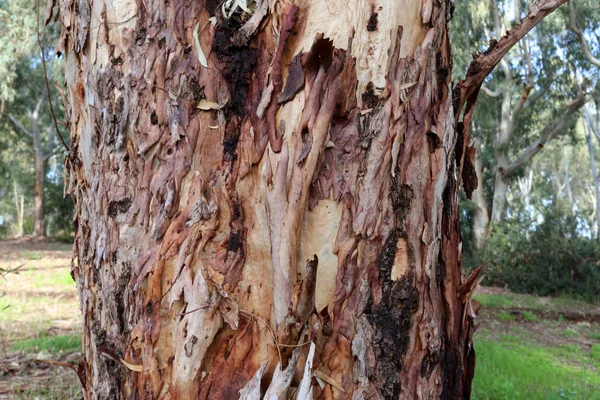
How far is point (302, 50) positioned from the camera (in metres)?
1.31

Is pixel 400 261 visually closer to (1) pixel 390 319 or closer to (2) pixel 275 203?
(1) pixel 390 319

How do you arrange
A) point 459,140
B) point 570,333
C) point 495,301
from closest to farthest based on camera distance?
point 459,140
point 570,333
point 495,301

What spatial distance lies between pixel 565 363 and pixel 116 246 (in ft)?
18.6

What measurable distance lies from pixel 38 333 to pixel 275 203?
4.33 metres

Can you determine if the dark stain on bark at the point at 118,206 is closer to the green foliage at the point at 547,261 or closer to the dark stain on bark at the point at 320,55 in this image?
the dark stain on bark at the point at 320,55

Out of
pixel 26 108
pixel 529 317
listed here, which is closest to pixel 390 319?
pixel 529 317

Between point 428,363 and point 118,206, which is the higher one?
point 118,206

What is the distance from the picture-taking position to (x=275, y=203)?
1.29 meters

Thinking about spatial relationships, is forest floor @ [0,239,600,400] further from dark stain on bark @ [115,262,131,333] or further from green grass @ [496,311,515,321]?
dark stain on bark @ [115,262,131,333]

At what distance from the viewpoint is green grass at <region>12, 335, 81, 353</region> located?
392cm

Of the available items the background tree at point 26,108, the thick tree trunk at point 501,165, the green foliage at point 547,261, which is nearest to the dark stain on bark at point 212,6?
the green foliage at point 547,261

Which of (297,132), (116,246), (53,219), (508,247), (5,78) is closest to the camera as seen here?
(297,132)

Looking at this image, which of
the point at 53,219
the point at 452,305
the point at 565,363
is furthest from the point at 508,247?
the point at 53,219

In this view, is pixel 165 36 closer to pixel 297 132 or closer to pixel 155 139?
pixel 155 139
